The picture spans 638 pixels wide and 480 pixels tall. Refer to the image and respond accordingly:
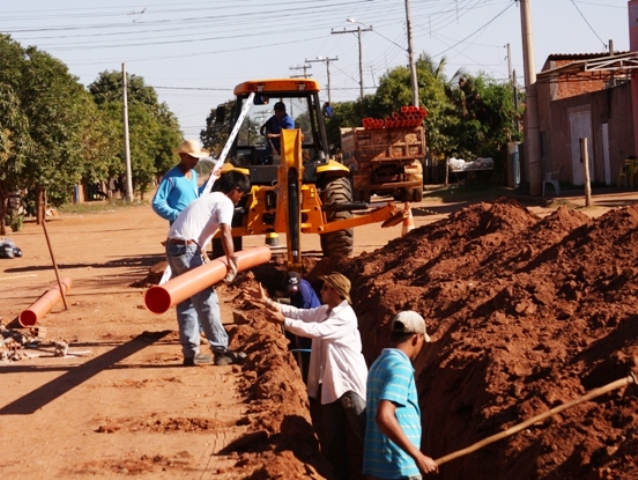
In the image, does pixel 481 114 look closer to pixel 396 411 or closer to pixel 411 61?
pixel 411 61

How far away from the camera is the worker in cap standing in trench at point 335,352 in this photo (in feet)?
23.5

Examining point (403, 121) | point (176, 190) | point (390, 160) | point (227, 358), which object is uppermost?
point (403, 121)

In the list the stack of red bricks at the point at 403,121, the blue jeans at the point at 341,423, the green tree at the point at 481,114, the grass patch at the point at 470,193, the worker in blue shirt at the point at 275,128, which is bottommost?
the blue jeans at the point at 341,423

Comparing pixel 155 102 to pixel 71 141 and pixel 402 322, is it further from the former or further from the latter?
pixel 402 322

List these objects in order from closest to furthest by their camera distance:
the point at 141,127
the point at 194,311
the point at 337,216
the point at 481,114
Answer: the point at 194,311, the point at 337,216, the point at 481,114, the point at 141,127

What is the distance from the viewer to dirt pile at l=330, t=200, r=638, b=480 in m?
6.54

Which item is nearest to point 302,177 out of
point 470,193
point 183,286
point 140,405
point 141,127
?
point 183,286

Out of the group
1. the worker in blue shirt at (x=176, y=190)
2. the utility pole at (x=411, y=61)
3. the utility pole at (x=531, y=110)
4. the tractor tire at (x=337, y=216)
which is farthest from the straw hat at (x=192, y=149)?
the utility pole at (x=411, y=61)

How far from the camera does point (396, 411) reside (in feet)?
18.5

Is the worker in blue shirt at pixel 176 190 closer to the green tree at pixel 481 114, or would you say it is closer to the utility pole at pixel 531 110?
the utility pole at pixel 531 110

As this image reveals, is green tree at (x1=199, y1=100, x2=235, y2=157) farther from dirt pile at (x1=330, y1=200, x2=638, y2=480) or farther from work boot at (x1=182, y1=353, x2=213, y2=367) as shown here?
work boot at (x1=182, y1=353, x2=213, y2=367)

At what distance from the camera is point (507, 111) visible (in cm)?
4484

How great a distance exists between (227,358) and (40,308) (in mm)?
3618

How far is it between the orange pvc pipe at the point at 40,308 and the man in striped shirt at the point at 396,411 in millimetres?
6762
